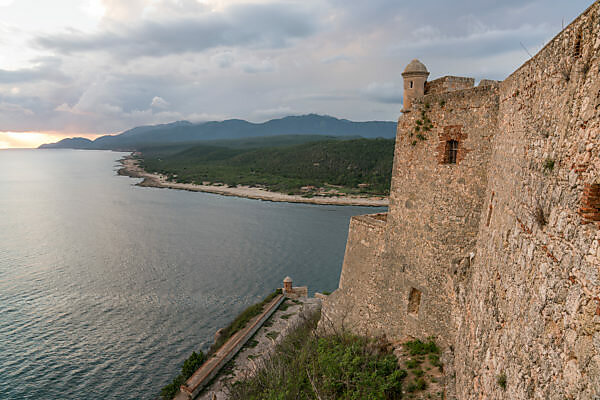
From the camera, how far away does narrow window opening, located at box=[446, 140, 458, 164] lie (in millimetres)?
9571

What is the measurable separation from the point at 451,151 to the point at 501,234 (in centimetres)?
434

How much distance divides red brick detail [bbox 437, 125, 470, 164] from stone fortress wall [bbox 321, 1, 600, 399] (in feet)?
0.10

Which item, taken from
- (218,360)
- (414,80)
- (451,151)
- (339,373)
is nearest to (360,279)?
(339,373)

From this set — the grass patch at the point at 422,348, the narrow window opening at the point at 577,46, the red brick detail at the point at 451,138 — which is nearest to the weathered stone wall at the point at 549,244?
the narrow window opening at the point at 577,46

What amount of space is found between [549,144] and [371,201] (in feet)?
255

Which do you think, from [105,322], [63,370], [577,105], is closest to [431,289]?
[577,105]

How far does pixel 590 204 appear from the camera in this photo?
3.06 metres

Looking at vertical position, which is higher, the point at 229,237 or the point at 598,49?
the point at 598,49

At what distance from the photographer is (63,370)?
24344 mm

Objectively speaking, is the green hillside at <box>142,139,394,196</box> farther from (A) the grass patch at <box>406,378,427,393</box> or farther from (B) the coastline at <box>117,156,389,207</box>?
(A) the grass patch at <box>406,378,427,393</box>

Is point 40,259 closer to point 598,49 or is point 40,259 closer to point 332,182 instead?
point 598,49

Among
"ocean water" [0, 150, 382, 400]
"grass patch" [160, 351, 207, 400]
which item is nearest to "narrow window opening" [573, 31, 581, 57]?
"grass patch" [160, 351, 207, 400]

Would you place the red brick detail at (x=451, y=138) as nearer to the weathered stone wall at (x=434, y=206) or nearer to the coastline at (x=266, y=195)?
the weathered stone wall at (x=434, y=206)

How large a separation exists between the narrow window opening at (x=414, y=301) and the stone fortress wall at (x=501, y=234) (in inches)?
1.2
